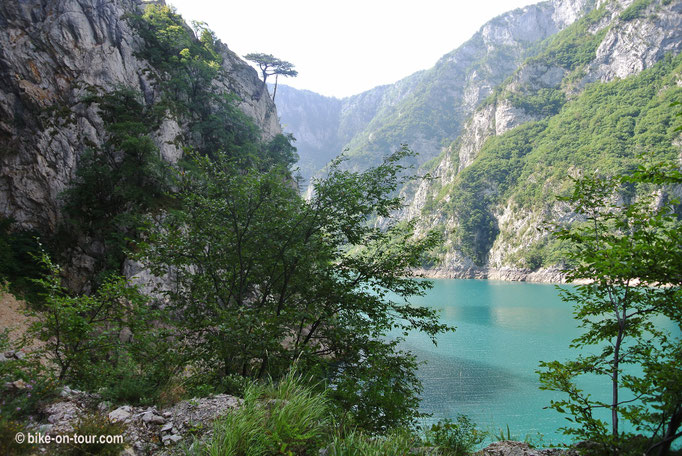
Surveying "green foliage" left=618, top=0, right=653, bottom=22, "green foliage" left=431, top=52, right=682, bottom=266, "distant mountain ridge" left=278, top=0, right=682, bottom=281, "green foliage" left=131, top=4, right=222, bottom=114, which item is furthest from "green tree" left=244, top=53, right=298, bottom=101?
"green foliage" left=618, top=0, right=653, bottom=22

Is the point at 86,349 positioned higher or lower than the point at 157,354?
higher

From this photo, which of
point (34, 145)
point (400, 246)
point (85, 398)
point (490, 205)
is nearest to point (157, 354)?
point (85, 398)

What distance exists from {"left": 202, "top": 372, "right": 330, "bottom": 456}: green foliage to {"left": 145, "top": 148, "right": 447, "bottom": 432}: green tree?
7.43ft

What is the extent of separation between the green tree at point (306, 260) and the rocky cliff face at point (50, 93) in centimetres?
1402

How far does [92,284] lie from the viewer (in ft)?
52.6

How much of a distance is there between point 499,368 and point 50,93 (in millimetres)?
30708

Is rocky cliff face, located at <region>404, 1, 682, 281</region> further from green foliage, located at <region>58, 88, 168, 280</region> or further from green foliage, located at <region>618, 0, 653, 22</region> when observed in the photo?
green foliage, located at <region>58, 88, 168, 280</region>

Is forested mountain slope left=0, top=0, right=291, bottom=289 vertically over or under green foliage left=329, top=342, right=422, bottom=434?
over

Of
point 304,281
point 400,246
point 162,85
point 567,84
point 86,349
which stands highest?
point 567,84

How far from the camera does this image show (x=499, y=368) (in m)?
22.3

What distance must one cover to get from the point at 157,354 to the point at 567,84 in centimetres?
17317

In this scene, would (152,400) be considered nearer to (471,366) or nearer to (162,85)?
(471,366)

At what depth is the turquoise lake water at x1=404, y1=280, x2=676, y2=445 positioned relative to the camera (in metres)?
15.4

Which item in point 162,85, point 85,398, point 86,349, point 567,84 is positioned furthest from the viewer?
point 567,84
